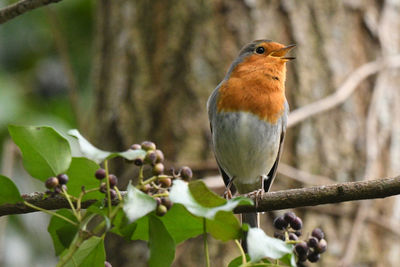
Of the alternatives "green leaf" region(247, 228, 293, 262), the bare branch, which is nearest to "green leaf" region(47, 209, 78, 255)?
"green leaf" region(247, 228, 293, 262)

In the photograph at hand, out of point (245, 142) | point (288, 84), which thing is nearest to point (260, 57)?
point (288, 84)

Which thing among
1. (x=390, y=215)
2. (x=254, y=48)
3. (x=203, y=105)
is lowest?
(x=390, y=215)

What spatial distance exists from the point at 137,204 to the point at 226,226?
344 mm

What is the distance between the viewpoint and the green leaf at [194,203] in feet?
4.97

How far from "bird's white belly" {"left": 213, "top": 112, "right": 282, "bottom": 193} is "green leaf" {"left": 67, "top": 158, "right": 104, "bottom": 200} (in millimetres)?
2236

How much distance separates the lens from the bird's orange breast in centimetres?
397

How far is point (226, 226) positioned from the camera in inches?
68.3

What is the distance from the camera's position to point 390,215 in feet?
14.9

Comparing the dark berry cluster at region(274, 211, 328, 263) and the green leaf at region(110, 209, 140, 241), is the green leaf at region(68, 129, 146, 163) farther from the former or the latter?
the dark berry cluster at region(274, 211, 328, 263)

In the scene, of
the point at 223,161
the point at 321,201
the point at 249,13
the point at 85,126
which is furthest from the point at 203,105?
the point at 321,201

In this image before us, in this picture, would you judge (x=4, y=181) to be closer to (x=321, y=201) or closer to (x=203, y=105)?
(x=321, y=201)

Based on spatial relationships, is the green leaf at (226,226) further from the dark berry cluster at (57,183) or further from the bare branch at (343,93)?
the bare branch at (343,93)

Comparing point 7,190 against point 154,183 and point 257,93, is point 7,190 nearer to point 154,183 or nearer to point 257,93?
point 154,183

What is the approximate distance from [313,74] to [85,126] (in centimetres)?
227
